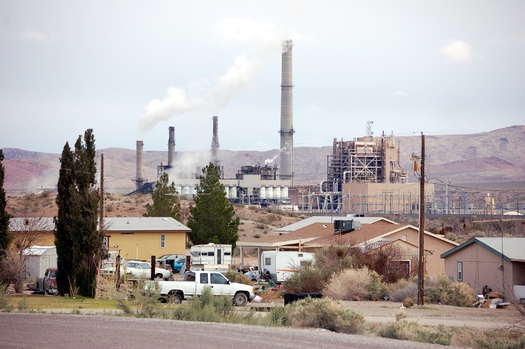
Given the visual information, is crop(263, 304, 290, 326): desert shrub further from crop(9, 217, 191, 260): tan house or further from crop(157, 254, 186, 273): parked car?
crop(9, 217, 191, 260): tan house

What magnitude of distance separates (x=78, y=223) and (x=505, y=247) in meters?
21.7

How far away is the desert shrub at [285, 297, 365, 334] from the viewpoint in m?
19.4

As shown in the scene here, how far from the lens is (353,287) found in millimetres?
36406

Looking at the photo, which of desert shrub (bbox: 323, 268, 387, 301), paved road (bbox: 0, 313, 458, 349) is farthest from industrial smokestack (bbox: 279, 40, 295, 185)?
paved road (bbox: 0, 313, 458, 349)

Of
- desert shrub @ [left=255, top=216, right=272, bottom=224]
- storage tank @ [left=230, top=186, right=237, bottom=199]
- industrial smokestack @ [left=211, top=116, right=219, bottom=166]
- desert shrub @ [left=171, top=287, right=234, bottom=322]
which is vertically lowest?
desert shrub @ [left=171, top=287, right=234, bottom=322]

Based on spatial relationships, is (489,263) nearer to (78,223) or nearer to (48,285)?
(78,223)

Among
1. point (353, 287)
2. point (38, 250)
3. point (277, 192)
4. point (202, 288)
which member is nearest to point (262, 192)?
point (277, 192)

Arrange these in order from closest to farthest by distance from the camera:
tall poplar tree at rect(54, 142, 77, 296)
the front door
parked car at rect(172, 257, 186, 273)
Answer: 1. tall poplar tree at rect(54, 142, 77, 296)
2. the front door
3. parked car at rect(172, 257, 186, 273)

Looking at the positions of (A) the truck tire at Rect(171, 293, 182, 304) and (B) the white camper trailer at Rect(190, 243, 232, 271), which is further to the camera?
(B) the white camper trailer at Rect(190, 243, 232, 271)

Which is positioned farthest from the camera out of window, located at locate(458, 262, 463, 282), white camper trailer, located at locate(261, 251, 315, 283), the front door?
the front door

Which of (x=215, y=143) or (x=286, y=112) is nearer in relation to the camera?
(x=286, y=112)

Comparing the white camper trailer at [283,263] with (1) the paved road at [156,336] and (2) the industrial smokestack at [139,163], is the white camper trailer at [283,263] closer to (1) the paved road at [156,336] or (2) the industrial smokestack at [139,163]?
(1) the paved road at [156,336]

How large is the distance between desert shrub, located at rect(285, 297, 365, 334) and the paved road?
7.41 ft

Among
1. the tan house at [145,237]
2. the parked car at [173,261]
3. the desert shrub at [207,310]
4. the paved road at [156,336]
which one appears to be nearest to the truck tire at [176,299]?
the desert shrub at [207,310]
